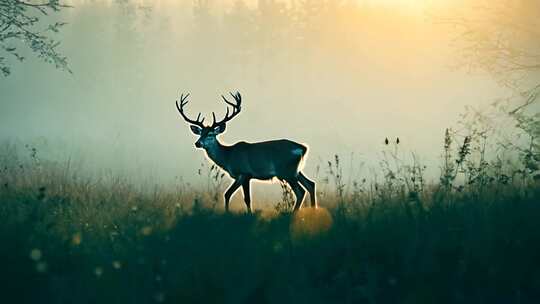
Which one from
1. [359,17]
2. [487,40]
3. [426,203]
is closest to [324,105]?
[359,17]

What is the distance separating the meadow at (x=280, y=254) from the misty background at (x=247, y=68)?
4746cm

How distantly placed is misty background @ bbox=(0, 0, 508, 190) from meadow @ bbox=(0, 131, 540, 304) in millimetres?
47460

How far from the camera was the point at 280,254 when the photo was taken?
777cm

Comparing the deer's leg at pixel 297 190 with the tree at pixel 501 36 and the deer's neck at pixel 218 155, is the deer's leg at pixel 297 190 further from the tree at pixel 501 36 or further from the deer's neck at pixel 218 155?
the tree at pixel 501 36

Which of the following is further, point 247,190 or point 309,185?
point 309,185

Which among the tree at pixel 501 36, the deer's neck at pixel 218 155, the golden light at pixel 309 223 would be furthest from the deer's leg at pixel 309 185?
the tree at pixel 501 36

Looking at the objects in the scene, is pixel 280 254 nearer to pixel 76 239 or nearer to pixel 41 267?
pixel 76 239

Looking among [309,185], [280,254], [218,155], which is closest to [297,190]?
[309,185]

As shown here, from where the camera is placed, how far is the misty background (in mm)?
66062

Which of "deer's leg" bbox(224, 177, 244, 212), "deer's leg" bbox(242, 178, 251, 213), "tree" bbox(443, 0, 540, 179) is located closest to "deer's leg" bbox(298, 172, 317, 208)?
"deer's leg" bbox(242, 178, 251, 213)

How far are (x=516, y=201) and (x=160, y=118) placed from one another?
56358 millimetres

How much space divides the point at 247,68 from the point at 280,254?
71.9 m

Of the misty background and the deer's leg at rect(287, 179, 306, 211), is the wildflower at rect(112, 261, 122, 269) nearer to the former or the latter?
the deer's leg at rect(287, 179, 306, 211)

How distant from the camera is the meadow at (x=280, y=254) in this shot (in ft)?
23.2
